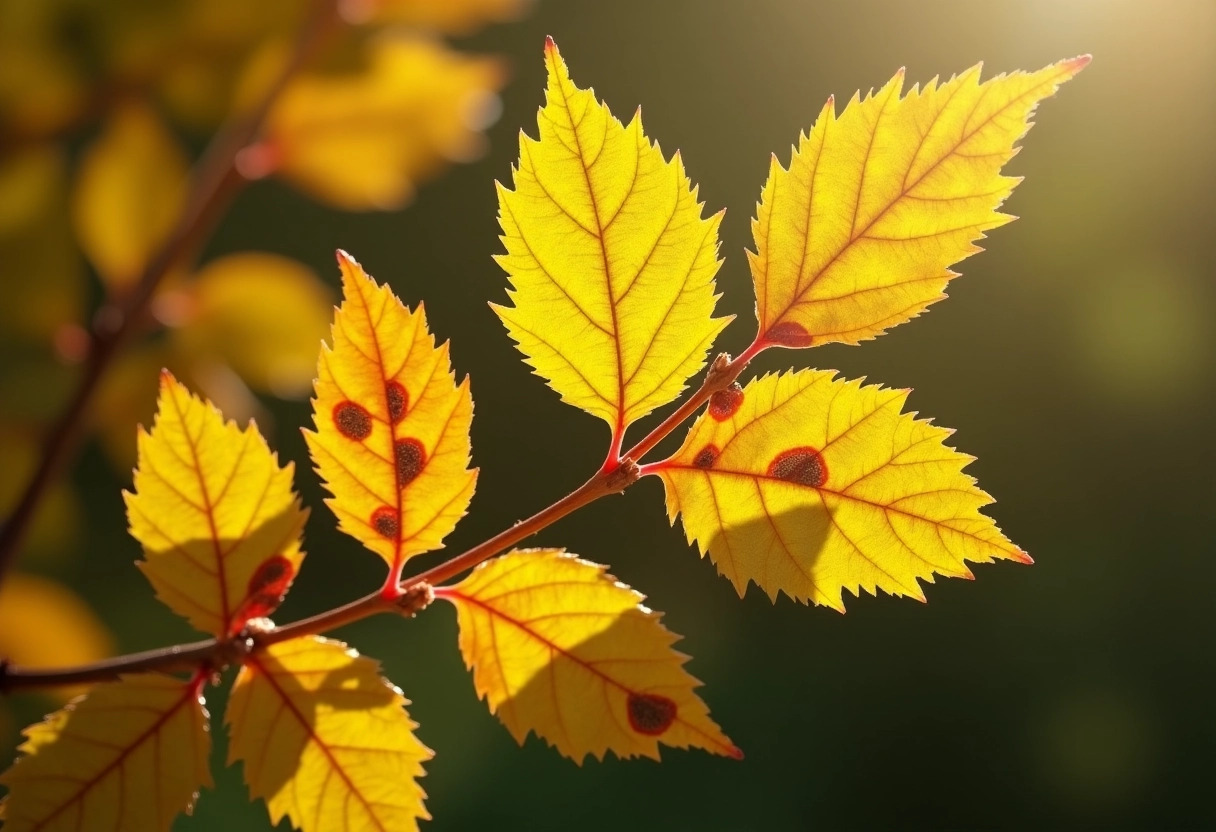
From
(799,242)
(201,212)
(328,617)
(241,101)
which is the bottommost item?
(328,617)

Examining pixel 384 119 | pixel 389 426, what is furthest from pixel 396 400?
pixel 384 119

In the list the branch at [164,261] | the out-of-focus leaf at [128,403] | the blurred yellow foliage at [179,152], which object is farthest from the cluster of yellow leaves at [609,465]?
the out-of-focus leaf at [128,403]

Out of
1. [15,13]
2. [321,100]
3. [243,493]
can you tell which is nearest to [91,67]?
[15,13]

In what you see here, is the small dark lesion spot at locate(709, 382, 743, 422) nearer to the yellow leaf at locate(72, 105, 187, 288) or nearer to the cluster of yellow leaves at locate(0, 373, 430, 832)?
the cluster of yellow leaves at locate(0, 373, 430, 832)

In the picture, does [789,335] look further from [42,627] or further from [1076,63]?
[42,627]

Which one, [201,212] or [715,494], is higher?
[201,212]

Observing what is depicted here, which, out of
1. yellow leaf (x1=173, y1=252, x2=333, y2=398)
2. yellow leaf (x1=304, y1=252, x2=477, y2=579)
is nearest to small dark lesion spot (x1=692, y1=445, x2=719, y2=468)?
yellow leaf (x1=304, y1=252, x2=477, y2=579)

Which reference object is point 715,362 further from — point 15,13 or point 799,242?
point 15,13
